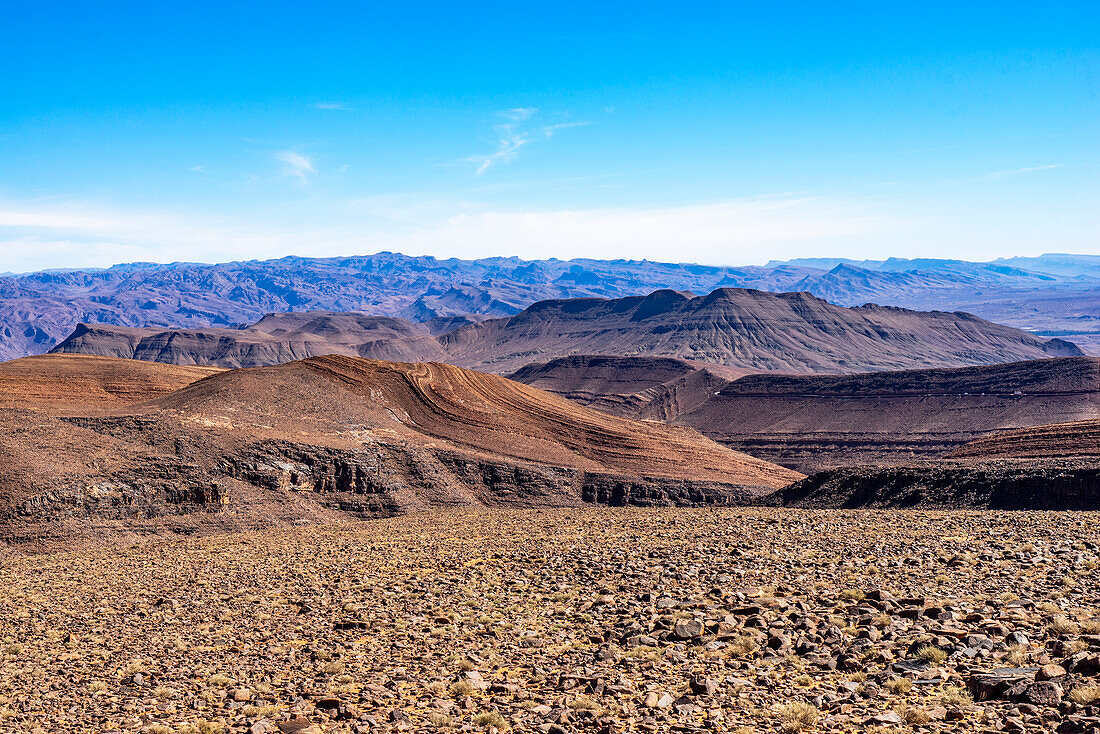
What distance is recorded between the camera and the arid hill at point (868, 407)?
76000 millimetres

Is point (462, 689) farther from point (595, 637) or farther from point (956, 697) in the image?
point (956, 697)

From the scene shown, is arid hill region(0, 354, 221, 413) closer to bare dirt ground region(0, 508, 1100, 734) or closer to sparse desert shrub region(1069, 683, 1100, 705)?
bare dirt ground region(0, 508, 1100, 734)

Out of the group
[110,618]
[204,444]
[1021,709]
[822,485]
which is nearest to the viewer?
[1021,709]

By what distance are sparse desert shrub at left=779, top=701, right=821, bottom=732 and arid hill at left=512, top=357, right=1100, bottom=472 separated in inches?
2453

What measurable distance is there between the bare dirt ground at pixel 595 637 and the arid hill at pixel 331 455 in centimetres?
983

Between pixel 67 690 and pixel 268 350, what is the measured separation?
571ft

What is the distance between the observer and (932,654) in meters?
10.4

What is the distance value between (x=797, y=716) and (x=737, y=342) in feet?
520

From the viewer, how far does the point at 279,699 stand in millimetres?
11000

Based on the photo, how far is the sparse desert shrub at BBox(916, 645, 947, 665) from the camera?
33.8ft

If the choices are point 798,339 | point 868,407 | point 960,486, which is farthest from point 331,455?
point 798,339

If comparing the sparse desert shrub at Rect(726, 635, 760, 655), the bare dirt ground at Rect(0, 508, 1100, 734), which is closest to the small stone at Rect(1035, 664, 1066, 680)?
the bare dirt ground at Rect(0, 508, 1100, 734)

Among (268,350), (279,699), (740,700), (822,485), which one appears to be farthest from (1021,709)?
(268,350)

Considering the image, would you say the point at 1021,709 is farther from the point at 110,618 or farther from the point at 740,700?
the point at 110,618
